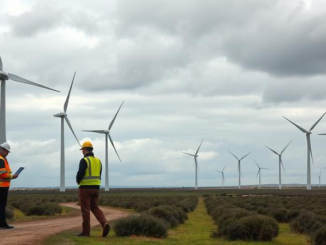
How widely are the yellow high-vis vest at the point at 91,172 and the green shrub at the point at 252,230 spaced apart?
5.19 meters

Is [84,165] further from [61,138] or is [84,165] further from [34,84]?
[61,138]

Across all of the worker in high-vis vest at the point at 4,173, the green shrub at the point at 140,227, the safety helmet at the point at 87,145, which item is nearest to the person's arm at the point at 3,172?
the worker in high-vis vest at the point at 4,173

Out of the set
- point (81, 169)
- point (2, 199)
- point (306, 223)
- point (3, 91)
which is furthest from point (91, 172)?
point (3, 91)

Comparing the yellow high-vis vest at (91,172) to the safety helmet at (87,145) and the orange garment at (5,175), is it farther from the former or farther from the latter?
the orange garment at (5,175)

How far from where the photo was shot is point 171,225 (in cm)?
2683

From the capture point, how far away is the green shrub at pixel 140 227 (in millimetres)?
19047

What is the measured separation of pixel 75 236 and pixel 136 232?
2178 millimetres

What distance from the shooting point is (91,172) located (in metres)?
17.2

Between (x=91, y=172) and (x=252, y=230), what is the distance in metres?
5.94

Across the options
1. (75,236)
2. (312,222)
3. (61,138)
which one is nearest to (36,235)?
(75,236)

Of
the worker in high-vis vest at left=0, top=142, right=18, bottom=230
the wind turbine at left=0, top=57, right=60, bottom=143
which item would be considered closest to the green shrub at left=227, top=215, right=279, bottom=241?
the worker in high-vis vest at left=0, top=142, right=18, bottom=230

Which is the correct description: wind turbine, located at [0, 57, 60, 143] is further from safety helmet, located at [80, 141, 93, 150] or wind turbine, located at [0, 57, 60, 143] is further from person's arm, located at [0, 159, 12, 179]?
safety helmet, located at [80, 141, 93, 150]

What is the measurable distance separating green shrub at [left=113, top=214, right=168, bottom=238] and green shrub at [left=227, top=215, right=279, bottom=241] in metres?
2.33

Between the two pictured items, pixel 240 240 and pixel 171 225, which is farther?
pixel 171 225
